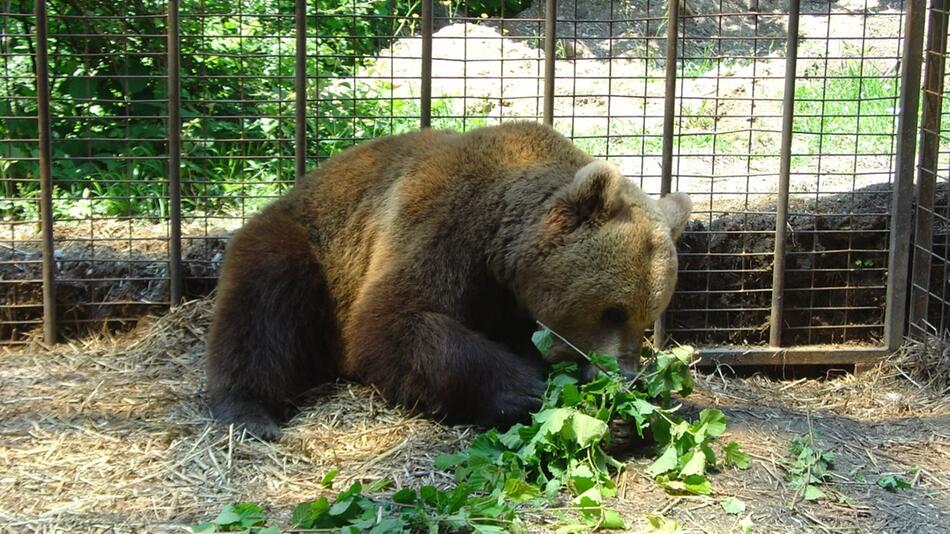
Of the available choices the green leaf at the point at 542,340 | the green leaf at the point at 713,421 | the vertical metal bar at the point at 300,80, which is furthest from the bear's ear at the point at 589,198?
the vertical metal bar at the point at 300,80

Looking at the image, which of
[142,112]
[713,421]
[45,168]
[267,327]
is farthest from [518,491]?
[142,112]

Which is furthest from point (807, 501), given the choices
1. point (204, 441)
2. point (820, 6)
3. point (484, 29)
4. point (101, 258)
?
point (820, 6)

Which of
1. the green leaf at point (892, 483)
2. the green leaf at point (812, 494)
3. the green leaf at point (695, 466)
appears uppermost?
the green leaf at point (695, 466)

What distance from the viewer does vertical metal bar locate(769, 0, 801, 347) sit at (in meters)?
7.12

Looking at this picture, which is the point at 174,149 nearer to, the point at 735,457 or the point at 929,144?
the point at 735,457

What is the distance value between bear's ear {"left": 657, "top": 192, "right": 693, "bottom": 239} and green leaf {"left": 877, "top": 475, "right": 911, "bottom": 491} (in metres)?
1.68

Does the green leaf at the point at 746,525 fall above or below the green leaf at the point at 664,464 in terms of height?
below

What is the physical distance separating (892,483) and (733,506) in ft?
3.38

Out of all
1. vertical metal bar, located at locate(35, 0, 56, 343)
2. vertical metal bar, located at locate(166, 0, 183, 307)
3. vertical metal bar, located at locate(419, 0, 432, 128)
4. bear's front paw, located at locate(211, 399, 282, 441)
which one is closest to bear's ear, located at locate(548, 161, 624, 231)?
vertical metal bar, located at locate(419, 0, 432, 128)

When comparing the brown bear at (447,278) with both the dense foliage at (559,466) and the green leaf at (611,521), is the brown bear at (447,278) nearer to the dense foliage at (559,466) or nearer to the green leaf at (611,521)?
the dense foliage at (559,466)

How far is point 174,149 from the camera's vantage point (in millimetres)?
7055

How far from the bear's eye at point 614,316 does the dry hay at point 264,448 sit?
0.79m

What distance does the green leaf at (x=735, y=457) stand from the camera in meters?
5.45

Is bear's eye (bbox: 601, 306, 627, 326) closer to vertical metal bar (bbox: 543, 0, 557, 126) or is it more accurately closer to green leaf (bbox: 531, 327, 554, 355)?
green leaf (bbox: 531, 327, 554, 355)
